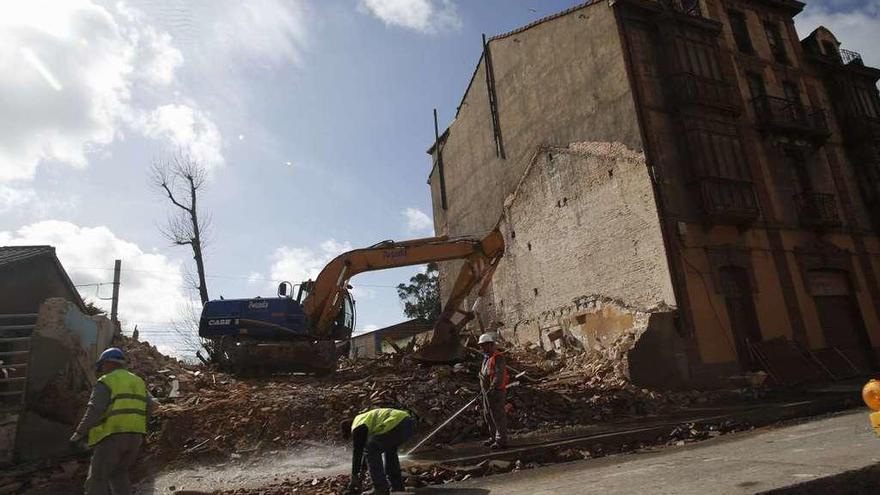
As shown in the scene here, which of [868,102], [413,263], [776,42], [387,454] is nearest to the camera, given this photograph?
[387,454]

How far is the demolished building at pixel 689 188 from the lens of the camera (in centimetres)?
1376

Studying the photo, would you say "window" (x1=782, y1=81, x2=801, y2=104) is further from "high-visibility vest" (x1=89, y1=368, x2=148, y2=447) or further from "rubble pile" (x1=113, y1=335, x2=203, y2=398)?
"high-visibility vest" (x1=89, y1=368, x2=148, y2=447)

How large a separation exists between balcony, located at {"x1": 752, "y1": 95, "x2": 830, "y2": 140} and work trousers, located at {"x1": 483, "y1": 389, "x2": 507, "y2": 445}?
45.8 ft

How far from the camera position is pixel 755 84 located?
58.3 ft

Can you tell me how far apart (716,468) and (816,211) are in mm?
14606

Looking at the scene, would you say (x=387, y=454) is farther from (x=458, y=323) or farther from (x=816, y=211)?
(x=816, y=211)

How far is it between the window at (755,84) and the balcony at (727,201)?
4713 mm

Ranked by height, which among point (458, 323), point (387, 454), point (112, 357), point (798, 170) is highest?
point (798, 170)

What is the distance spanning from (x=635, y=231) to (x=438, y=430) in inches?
326

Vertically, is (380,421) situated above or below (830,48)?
below

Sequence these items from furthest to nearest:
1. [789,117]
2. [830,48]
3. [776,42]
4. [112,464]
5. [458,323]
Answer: [830,48] → [776,42] → [789,117] → [458,323] → [112,464]

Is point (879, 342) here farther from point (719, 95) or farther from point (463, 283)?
point (463, 283)

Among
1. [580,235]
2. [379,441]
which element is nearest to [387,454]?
[379,441]

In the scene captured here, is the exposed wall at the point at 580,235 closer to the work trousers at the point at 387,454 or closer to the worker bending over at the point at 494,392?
the worker bending over at the point at 494,392
